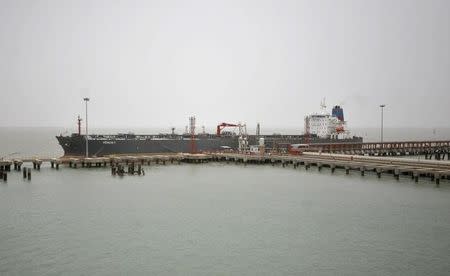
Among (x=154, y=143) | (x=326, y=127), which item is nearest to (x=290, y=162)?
(x=154, y=143)

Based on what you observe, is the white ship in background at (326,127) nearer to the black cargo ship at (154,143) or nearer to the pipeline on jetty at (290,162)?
the black cargo ship at (154,143)

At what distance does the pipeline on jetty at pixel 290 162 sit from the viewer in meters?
44.7

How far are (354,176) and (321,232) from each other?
24877 millimetres

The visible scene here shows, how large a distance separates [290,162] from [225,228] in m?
35.3

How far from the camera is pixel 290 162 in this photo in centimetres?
6034

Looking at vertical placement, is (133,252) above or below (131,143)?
below

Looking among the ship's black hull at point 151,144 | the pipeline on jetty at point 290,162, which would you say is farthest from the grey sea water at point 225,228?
the ship's black hull at point 151,144

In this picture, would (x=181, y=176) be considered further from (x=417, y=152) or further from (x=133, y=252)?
(x=417, y=152)

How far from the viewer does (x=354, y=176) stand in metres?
48.7

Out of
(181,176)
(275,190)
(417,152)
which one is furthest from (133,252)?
(417,152)

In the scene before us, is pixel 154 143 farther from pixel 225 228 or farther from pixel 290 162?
pixel 225 228

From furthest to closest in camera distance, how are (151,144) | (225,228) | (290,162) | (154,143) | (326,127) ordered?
1. (326,127)
2. (154,143)
3. (151,144)
4. (290,162)
5. (225,228)

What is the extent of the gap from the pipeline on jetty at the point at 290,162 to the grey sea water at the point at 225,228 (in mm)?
1747

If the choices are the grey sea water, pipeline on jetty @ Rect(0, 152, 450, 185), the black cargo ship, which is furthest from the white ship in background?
the grey sea water
